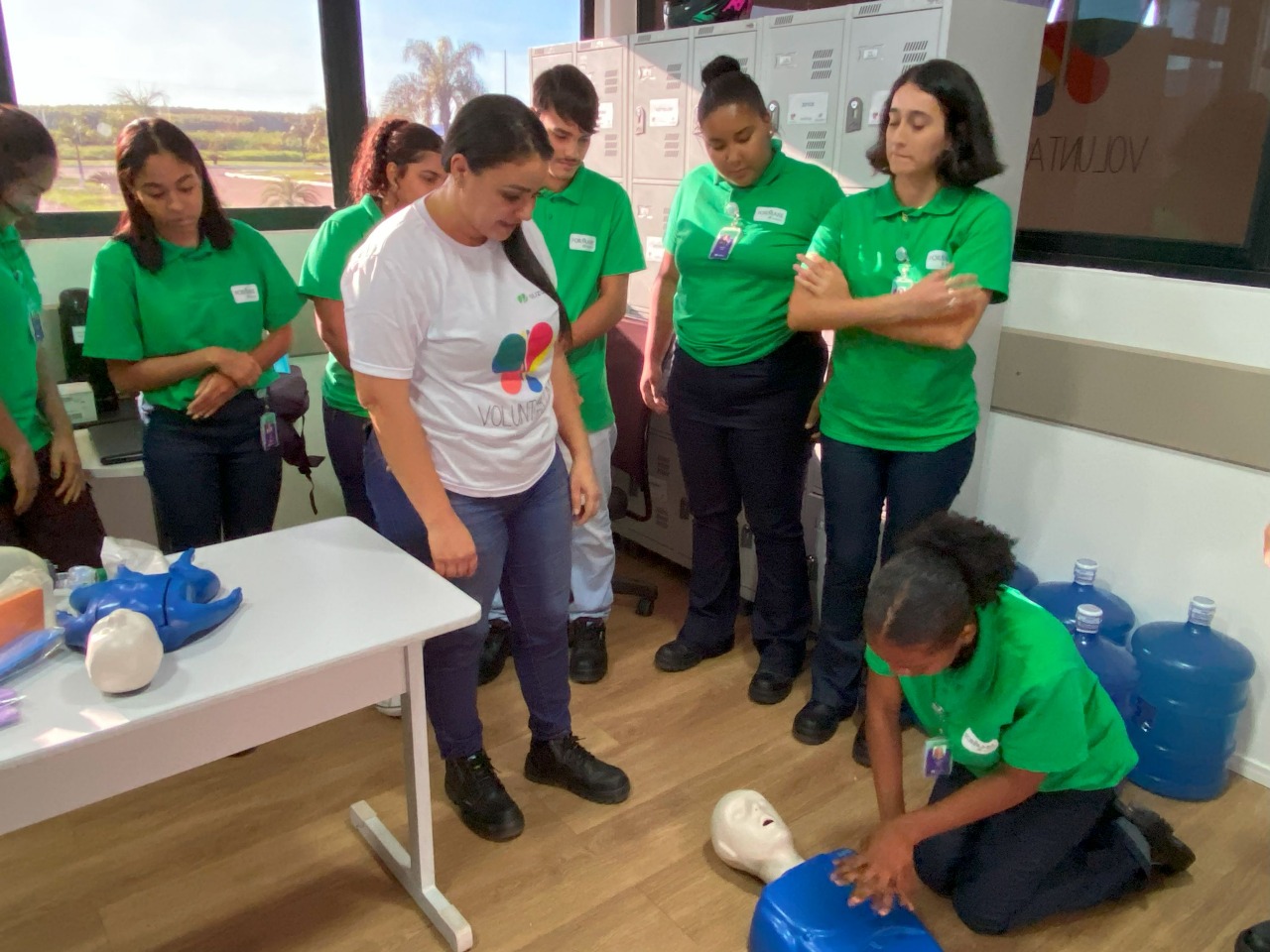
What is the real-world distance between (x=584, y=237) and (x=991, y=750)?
4.73 ft

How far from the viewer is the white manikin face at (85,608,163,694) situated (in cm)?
118

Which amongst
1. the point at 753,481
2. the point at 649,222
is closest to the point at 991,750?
the point at 753,481

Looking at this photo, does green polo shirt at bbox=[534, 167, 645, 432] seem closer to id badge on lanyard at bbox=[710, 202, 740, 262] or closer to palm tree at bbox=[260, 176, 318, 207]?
id badge on lanyard at bbox=[710, 202, 740, 262]

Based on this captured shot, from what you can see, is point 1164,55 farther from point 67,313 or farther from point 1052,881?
point 67,313

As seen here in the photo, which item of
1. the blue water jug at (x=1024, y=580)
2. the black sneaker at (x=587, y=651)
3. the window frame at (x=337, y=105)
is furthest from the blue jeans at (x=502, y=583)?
the window frame at (x=337, y=105)

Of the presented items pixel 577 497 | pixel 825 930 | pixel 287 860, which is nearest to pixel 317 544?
pixel 577 497

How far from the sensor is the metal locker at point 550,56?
3.36 m

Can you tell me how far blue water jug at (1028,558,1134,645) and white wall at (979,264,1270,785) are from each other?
0.08 meters

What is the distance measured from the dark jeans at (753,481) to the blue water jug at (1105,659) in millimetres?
657

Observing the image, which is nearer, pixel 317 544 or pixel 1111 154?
pixel 317 544

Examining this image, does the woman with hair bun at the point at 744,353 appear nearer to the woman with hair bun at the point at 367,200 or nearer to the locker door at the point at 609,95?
the woman with hair bun at the point at 367,200

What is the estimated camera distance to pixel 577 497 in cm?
183

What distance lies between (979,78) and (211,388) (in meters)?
1.89

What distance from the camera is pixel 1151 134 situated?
2.58m
